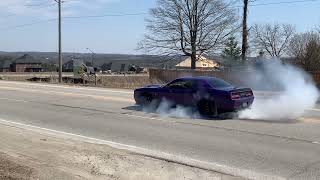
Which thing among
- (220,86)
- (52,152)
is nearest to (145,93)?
(220,86)

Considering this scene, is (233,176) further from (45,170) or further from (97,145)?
(97,145)

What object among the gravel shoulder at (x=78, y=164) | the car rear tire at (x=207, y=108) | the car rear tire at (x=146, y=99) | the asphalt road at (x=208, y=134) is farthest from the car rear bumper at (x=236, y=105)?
the gravel shoulder at (x=78, y=164)

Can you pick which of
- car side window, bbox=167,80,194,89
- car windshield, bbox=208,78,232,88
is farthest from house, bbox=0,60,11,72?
car windshield, bbox=208,78,232,88

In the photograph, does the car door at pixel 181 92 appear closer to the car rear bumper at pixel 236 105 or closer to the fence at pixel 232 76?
the car rear bumper at pixel 236 105

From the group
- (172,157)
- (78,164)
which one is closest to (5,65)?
(172,157)

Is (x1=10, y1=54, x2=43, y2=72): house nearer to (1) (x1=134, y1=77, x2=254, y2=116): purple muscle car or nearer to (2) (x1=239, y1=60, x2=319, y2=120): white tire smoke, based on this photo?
(2) (x1=239, y1=60, x2=319, y2=120): white tire smoke

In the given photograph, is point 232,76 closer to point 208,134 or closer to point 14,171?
point 208,134

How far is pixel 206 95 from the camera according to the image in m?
17.6

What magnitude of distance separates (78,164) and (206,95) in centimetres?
862

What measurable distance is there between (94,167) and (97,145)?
9.71ft

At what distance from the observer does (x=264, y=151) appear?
11234mm

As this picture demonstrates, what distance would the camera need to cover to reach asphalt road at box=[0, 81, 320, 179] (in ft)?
32.8

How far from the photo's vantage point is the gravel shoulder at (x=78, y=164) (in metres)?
8.53

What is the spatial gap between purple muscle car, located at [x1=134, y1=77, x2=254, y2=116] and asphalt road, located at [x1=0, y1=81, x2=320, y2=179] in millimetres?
741
